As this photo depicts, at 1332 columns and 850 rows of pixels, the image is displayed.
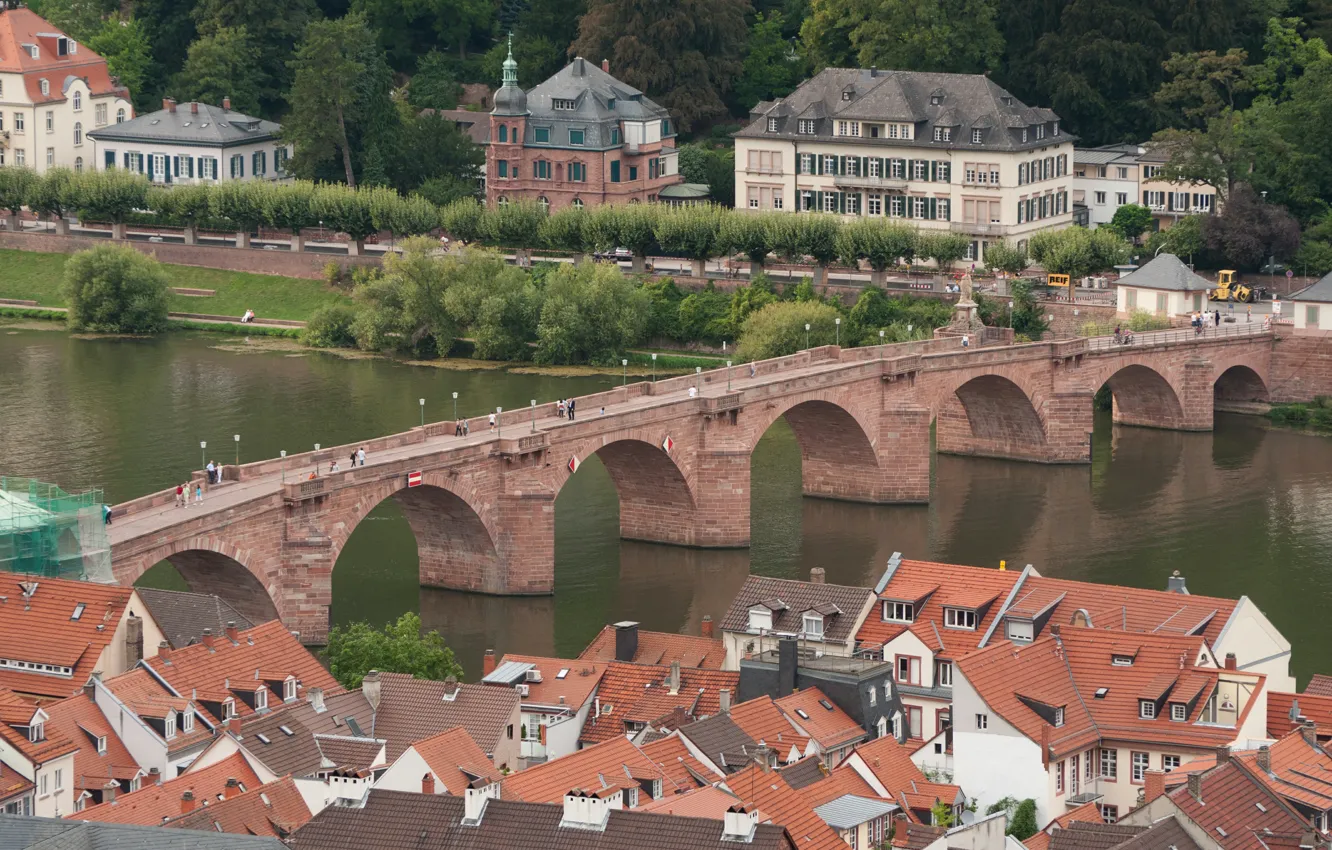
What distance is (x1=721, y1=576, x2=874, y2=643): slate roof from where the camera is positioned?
95875 millimetres

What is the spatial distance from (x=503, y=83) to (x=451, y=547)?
7684cm

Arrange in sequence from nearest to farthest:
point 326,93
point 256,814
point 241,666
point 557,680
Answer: point 256,814 → point 241,666 → point 557,680 → point 326,93

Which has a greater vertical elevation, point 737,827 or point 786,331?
point 786,331

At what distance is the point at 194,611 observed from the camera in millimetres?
96188

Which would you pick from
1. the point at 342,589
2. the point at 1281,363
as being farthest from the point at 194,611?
the point at 1281,363

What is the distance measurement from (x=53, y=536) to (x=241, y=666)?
13.1 metres

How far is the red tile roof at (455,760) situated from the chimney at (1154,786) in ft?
48.5

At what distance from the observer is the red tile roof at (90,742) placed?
8300 centimetres

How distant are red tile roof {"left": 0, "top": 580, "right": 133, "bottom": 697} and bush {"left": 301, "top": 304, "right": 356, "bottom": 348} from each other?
7903 centimetres

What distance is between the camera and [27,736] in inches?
3223

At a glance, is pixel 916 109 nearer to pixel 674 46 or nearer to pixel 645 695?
pixel 674 46

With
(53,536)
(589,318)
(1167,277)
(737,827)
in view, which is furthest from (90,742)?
(1167,277)

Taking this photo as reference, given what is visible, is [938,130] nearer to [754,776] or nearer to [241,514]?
[241,514]

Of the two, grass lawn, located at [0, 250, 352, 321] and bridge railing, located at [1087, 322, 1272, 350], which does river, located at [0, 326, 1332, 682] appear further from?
grass lawn, located at [0, 250, 352, 321]
